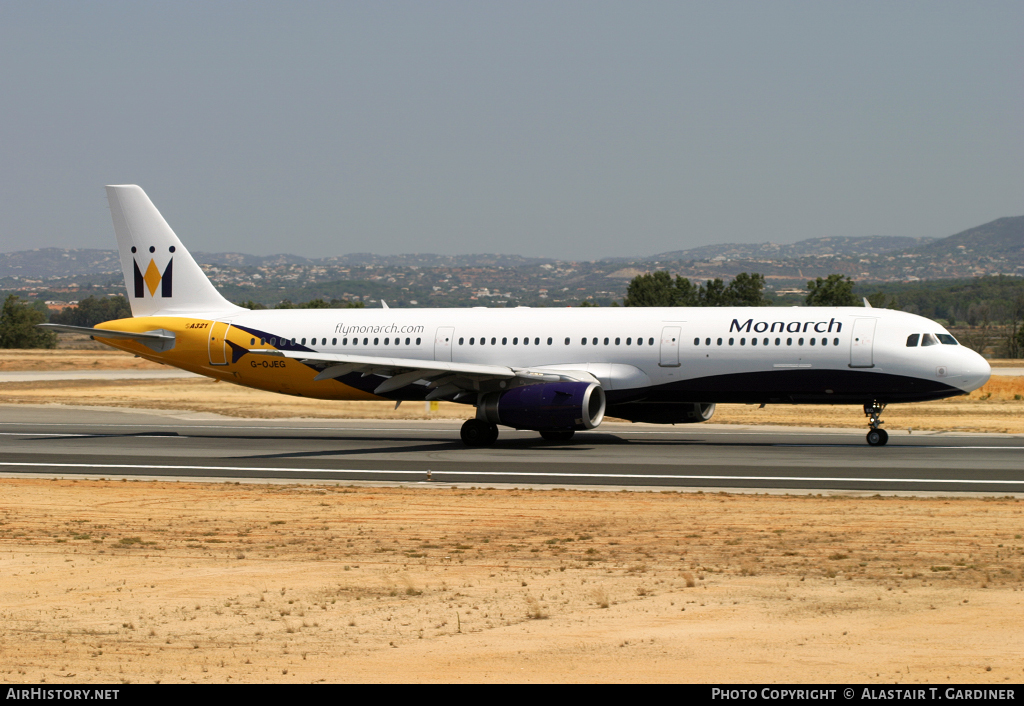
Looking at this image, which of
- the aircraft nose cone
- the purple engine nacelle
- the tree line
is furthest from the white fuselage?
the tree line

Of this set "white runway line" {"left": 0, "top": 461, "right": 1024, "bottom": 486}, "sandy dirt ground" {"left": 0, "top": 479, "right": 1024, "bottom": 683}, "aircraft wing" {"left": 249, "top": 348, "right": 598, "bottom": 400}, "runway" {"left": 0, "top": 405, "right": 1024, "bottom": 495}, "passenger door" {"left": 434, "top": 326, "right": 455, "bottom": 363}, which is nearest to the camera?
"sandy dirt ground" {"left": 0, "top": 479, "right": 1024, "bottom": 683}

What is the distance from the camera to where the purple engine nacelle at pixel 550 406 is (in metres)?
29.2

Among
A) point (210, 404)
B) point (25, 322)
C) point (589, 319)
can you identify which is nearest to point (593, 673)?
point (589, 319)

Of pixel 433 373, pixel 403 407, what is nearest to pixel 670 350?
pixel 433 373

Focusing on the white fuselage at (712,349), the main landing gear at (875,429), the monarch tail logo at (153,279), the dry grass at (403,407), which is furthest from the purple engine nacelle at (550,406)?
the monarch tail logo at (153,279)

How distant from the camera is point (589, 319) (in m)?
32.6

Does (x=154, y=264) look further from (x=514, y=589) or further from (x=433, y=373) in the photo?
(x=514, y=589)

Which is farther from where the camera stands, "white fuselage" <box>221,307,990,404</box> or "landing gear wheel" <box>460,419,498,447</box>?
"landing gear wheel" <box>460,419,498,447</box>

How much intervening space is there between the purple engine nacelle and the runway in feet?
2.80

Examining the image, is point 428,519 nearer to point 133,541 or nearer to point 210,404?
point 133,541

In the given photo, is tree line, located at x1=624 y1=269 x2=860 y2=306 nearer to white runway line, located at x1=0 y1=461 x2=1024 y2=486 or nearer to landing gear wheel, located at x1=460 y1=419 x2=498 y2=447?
landing gear wheel, located at x1=460 y1=419 x2=498 y2=447

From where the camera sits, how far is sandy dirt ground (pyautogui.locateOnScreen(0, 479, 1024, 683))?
941cm

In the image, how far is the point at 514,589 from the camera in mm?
12461

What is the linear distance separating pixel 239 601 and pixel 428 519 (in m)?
5.93
